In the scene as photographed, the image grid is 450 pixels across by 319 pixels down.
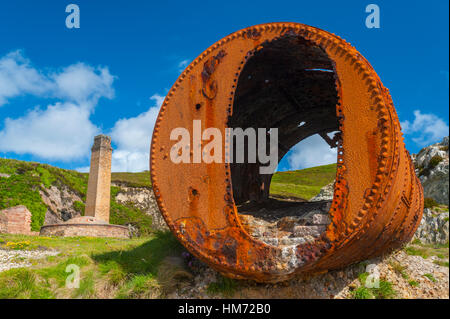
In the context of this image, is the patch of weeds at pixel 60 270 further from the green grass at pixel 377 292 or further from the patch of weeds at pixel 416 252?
the patch of weeds at pixel 416 252

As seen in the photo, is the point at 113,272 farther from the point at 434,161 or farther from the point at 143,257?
the point at 434,161

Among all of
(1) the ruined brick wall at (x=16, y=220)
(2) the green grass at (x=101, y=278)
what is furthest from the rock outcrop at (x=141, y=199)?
A: (2) the green grass at (x=101, y=278)

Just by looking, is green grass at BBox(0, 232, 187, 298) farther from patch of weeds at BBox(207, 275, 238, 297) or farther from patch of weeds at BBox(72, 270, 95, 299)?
patch of weeds at BBox(207, 275, 238, 297)

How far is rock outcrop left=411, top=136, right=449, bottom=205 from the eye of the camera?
33.7 feet

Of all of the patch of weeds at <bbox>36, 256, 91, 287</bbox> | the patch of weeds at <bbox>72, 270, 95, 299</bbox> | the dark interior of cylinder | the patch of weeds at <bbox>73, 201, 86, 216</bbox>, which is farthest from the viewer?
the patch of weeds at <bbox>73, 201, 86, 216</bbox>

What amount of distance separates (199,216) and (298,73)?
3233 mm

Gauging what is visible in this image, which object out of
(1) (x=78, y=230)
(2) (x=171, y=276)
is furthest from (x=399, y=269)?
(1) (x=78, y=230)

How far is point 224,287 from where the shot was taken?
4453 millimetres

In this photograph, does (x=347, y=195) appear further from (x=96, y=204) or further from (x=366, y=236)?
(x=96, y=204)

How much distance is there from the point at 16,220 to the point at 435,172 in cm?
1894

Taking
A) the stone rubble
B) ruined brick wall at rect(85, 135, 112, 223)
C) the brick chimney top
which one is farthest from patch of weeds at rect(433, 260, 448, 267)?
the brick chimney top

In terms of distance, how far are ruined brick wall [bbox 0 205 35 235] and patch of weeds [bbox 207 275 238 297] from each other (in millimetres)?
16368

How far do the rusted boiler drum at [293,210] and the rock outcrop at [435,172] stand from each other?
21.4ft

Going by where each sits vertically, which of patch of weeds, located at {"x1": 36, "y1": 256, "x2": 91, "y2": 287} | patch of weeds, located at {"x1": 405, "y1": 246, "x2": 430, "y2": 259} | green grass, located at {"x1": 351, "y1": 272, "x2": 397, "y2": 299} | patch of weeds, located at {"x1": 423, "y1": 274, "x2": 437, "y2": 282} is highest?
patch of weeds, located at {"x1": 405, "y1": 246, "x2": 430, "y2": 259}
